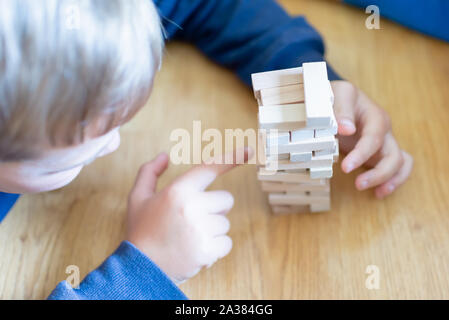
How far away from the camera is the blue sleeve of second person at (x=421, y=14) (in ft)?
2.69

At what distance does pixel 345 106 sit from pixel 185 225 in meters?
0.26

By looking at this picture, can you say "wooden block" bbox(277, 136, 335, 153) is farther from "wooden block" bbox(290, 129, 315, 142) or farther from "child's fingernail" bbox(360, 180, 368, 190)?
"child's fingernail" bbox(360, 180, 368, 190)

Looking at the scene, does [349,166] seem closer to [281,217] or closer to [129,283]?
[281,217]

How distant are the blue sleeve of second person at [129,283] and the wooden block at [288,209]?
169 millimetres

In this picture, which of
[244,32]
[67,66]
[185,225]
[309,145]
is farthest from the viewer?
[244,32]

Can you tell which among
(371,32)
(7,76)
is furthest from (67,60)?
(371,32)

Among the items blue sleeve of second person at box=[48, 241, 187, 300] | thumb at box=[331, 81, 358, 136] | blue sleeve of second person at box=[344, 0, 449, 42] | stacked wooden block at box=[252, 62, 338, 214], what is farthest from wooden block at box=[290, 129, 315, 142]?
blue sleeve of second person at box=[344, 0, 449, 42]

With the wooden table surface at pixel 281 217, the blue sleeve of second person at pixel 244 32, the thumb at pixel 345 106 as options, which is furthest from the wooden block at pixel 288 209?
the blue sleeve of second person at pixel 244 32

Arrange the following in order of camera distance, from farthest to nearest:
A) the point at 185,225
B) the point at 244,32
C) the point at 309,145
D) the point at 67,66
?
the point at 244,32
the point at 185,225
the point at 309,145
the point at 67,66

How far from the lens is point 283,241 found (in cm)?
65

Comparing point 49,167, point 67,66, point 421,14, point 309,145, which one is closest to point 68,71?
point 67,66

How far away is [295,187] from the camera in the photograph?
2.04 ft

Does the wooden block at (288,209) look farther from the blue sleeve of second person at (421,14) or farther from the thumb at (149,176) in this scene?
the blue sleeve of second person at (421,14)
